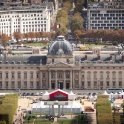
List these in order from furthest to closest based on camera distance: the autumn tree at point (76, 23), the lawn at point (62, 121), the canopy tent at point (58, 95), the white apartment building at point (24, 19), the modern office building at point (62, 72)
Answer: the autumn tree at point (76, 23) < the white apartment building at point (24, 19) < the modern office building at point (62, 72) < the canopy tent at point (58, 95) < the lawn at point (62, 121)

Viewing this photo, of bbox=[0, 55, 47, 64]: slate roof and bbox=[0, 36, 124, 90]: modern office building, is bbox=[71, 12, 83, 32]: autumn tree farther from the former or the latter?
bbox=[0, 36, 124, 90]: modern office building

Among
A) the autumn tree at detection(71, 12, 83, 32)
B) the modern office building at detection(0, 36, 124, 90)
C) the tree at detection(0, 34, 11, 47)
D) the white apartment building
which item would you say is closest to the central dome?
the modern office building at detection(0, 36, 124, 90)

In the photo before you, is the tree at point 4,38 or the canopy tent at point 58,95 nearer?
the canopy tent at point 58,95

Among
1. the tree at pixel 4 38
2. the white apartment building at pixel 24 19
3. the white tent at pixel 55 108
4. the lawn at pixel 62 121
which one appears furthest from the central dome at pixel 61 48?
the white apartment building at pixel 24 19

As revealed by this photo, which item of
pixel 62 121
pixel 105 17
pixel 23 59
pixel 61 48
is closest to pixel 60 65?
pixel 61 48

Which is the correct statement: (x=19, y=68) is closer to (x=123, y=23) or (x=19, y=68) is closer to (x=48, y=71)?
(x=48, y=71)

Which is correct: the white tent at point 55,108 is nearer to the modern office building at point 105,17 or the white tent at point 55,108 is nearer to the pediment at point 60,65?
the pediment at point 60,65

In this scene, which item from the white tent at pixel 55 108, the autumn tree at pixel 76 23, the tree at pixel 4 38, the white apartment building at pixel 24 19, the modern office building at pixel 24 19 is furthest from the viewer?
the autumn tree at pixel 76 23
